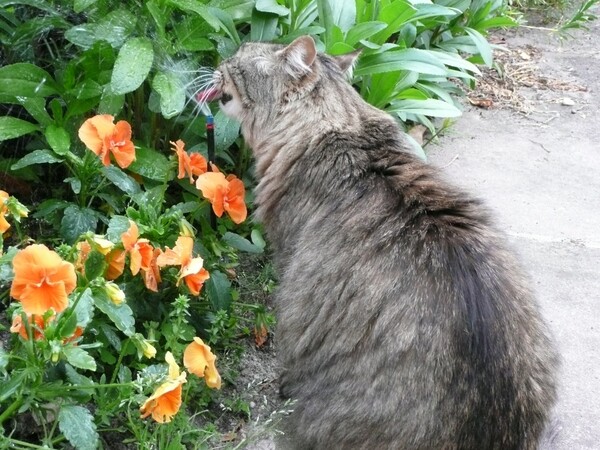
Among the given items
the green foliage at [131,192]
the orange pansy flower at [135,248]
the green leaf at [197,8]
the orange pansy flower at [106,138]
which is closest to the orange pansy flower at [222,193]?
the green foliage at [131,192]

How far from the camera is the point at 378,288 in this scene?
2428 millimetres

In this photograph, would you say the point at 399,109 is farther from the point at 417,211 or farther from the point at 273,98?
the point at 417,211

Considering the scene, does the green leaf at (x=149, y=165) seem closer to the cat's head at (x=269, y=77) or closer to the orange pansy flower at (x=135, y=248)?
the cat's head at (x=269, y=77)

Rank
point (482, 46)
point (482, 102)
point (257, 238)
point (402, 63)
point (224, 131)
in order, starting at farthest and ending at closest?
point (482, 102) → point (482, 46) → point (402, 63) → point (224, 131) → point (257, 238)

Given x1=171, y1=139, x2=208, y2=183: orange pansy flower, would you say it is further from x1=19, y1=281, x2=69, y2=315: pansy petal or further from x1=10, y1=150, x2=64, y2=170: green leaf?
x1=19, y1=281, x2=69, y2=315: pansy petal

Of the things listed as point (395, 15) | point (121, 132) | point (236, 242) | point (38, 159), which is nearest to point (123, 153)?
point (121, 132)

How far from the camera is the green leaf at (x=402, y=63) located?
3.75m

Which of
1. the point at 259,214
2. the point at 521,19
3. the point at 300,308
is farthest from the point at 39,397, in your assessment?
the point at 521,19

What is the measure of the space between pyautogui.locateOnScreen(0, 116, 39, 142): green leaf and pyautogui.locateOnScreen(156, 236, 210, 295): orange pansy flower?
3.07 ft

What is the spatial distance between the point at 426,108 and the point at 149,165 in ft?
5.29

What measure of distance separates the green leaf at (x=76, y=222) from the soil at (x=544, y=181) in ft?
2.64

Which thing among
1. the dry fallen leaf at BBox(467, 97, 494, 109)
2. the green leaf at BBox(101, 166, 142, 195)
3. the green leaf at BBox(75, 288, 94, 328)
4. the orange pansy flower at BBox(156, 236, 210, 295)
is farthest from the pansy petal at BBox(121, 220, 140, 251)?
the dry fallen leaf at BBox(467, 97, 494, 109)

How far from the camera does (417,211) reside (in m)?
2.55

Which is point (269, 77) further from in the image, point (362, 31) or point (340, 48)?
point (362, 31)
